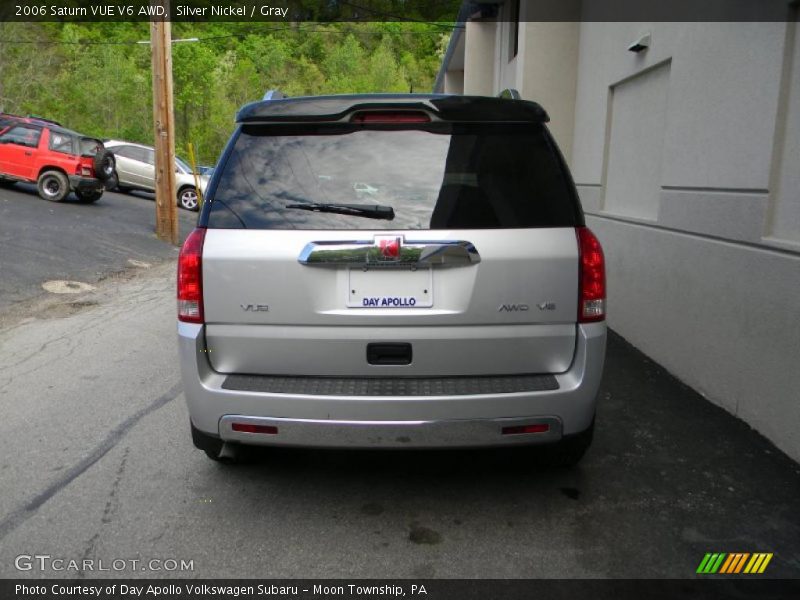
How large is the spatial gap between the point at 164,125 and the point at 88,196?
4134mm

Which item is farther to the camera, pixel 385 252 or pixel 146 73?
pixel 146 73

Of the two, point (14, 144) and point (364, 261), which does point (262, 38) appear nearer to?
point (14, 144)

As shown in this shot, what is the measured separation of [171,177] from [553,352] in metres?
13.4

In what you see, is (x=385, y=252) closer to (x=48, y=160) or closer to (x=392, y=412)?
(x=392, y=412)

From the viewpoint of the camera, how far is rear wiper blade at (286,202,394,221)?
9.90 feet

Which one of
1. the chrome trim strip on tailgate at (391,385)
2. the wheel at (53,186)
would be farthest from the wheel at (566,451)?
the wheel at (53,186)

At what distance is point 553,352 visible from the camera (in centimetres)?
306

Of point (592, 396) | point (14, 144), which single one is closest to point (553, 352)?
point (592, 396)

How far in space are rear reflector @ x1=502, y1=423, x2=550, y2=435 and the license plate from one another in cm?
67

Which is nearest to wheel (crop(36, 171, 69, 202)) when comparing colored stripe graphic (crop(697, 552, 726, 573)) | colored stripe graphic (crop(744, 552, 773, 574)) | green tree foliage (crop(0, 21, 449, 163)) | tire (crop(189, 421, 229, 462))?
tire (crop(189, 421, 229, 462))

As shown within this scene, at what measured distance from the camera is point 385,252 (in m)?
2.95

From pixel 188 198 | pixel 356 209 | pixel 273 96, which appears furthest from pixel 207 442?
pixel 188 198

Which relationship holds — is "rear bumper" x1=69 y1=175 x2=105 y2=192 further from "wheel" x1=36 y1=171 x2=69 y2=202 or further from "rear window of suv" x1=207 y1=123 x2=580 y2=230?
"rear window of suv" x1=207 y1=123 x2=580 y2=230

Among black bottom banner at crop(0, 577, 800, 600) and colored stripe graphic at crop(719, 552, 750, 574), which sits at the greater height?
colored stripe graphic at crop(719, 552, 750, 574)
